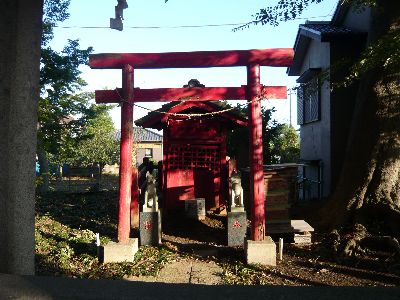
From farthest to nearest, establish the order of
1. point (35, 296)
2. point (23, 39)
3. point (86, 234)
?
point (86, 234) → point (23, 39) → point (35, 296)

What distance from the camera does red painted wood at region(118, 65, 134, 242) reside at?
25.0 ft

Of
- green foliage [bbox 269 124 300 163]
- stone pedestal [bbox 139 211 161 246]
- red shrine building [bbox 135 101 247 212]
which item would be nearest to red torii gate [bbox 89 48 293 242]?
stone pedestal [bbox 139 211 161 246]

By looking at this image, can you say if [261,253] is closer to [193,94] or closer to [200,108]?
[193,94]

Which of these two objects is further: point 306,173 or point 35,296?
point 306,173

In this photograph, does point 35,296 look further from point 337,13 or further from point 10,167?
point 337,13

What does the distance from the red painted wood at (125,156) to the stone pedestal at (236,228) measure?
8.10ft

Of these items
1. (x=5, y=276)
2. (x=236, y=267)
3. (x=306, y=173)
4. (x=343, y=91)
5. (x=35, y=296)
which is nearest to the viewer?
(x=35, y=296)

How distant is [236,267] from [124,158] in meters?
2.94

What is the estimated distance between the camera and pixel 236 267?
7.18 meters

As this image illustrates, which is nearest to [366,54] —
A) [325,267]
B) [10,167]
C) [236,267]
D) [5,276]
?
[325,267]

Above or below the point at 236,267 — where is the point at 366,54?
above

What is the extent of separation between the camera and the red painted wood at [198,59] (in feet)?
24.8

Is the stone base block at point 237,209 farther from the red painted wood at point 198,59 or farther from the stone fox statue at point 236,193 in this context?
the red painted wood at point 198,59

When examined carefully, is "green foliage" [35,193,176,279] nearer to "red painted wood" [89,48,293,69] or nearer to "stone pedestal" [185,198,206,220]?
"stone pedestal" [185,198,206,220]
